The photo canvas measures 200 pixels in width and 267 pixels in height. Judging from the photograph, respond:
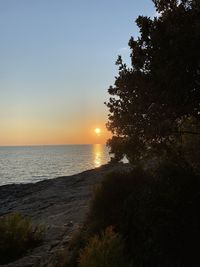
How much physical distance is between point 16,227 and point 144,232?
229 inches

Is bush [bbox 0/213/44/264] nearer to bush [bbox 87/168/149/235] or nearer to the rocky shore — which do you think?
the rocky shore

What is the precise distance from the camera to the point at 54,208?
79.8 ft

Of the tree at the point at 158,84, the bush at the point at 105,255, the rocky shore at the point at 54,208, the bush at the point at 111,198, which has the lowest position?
the rocky shore at the point at 54,208

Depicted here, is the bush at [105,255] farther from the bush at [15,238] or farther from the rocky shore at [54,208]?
the bush at [15,238]

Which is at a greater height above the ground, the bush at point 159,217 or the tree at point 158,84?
the tree at point 158,84

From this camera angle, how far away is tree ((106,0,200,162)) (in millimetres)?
13648

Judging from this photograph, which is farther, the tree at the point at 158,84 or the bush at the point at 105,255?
the tree at the point at 158,84

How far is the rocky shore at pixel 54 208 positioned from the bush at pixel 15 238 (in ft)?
1.30

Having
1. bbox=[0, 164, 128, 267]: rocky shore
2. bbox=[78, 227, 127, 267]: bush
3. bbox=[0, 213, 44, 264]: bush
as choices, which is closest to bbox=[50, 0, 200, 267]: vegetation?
bbox=[78, 227, 127, 267]: bush

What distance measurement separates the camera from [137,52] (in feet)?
53.2

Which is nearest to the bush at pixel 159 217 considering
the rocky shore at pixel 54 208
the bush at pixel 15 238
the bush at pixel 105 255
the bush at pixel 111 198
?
the bush at pixel 111 198

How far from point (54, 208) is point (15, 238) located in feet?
32.3

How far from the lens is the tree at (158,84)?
1365cm

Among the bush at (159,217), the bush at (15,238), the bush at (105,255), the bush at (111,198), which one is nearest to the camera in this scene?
the bush at (105,255)
